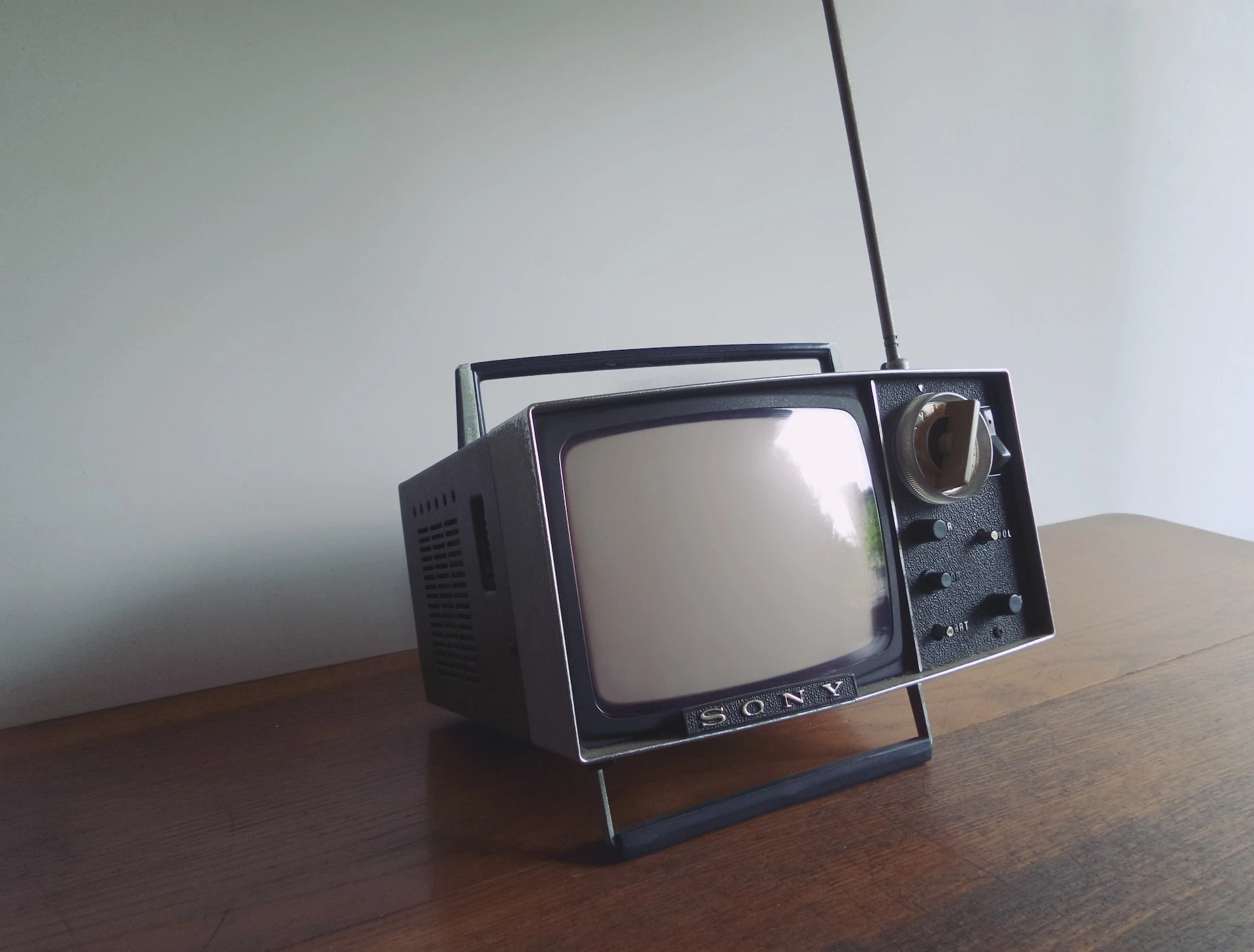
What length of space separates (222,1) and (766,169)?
2.41 ft

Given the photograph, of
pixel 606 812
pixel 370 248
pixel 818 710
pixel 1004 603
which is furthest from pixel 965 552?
pixel 370 248

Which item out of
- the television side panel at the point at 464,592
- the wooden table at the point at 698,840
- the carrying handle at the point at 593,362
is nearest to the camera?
the wooden table at the point at 698,840

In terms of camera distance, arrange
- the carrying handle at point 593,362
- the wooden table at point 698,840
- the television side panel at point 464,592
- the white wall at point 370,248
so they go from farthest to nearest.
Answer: the white wall at point 370,248, the carrying handle at point 593,362, the television side panel at point 464,592, the wooden table at point 698,840

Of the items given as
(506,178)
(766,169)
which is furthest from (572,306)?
(766,169)

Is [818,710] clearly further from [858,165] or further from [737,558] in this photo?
[858,165]

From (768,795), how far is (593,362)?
0.33 m

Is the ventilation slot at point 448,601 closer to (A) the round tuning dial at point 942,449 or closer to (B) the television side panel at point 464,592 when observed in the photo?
(B) the television side panel at point 464,592

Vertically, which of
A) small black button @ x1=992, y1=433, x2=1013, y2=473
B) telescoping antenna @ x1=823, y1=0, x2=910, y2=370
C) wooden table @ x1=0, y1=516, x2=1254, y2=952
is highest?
telescoping antenna @ x1=823, y1=0, x2=910, y2=370

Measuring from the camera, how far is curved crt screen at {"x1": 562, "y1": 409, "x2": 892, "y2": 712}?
0.42 meters

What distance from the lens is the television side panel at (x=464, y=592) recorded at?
1.54 feet

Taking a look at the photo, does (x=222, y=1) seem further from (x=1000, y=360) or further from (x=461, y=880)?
(x=1000, y=360)

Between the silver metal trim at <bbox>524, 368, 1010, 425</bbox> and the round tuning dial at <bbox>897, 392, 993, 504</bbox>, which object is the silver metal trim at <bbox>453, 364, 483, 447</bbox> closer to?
the silver metal trim at <bbox>524, 368, 1010, 425</bbox>

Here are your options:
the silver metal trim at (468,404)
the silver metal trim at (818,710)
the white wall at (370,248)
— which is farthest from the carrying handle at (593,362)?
the white wall at (370,248)

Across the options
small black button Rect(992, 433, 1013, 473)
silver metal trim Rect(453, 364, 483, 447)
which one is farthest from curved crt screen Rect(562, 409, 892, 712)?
silver metal trim Rect(453, 364, 483, 447)
